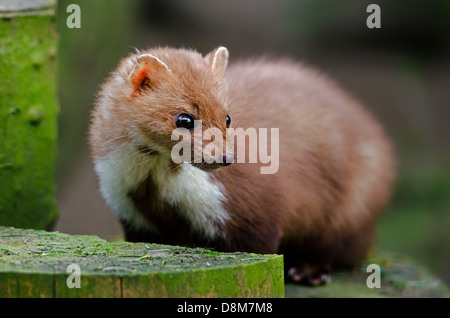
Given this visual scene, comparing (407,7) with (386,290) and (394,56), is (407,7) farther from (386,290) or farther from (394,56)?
(386,290)

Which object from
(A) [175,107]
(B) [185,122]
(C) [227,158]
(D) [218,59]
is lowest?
(C) [227,158]

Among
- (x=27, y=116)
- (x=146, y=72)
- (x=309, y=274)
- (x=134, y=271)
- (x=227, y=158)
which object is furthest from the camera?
(x=309, y=274)

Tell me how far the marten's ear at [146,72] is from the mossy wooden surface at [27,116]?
138 cm

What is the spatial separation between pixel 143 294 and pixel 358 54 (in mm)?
11524

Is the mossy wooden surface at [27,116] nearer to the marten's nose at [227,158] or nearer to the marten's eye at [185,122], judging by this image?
the marten's eye at [185,122]

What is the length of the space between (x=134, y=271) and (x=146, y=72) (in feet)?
5.31

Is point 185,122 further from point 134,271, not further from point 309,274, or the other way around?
point 309,274

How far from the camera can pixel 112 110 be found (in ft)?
16.2

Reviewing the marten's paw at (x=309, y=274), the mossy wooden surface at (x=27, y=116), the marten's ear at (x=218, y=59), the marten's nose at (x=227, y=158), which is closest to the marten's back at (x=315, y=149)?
the marten's paw at (x=309, y=274)

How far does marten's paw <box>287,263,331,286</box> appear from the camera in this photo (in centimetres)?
635

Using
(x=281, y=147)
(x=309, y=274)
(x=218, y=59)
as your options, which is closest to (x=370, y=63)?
(x=309, y=274)

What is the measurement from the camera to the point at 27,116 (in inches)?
227

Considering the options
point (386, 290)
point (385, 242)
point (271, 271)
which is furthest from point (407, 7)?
point (271, 271)

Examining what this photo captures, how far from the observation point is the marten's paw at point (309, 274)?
6.35m
